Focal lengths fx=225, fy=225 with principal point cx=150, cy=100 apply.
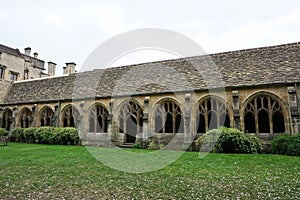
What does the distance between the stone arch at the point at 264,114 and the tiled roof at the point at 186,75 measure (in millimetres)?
967

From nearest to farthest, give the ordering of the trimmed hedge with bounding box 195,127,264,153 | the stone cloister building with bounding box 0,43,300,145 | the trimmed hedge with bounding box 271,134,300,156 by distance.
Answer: the trimmed hedge with bounding box 271,134,300,156 < the trimmed hedge with bounding box 195,127,264,153 < the stone cloister building with bounding box 0,43,300,145

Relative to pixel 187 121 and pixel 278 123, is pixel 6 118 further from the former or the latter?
pixel 278 123

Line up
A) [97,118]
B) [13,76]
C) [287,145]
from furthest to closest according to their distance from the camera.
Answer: [13,76] → [97,118] → [287,145]

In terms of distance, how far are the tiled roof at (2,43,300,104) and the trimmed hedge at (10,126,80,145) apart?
3.05 m

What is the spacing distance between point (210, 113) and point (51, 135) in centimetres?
1227

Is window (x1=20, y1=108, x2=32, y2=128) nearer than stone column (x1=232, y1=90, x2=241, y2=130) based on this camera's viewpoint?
No

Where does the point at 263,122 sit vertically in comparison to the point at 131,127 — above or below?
above

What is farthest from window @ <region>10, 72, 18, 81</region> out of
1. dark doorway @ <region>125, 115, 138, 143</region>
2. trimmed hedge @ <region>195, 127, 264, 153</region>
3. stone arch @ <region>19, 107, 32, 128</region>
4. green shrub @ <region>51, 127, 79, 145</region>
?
trimmed hedge @ <region>195, 127, 264, 153</region>

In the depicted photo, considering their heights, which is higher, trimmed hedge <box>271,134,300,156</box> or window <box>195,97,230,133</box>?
window <box>195,97,230,133</box>

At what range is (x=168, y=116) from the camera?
16.1 meters

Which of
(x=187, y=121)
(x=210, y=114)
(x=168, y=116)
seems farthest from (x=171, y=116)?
(x=210, y=114)

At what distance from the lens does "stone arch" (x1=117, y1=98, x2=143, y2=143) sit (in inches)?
659

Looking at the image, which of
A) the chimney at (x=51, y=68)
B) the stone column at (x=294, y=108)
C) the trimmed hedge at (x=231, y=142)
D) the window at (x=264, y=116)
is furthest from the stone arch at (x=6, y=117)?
the stone column at (x=294, y=108)

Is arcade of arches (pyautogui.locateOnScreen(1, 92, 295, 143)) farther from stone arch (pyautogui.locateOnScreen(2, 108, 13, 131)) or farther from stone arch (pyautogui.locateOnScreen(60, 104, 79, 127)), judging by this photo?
stone arch (pyautogui.locateOnScreen(2, 108, 13, 131))
